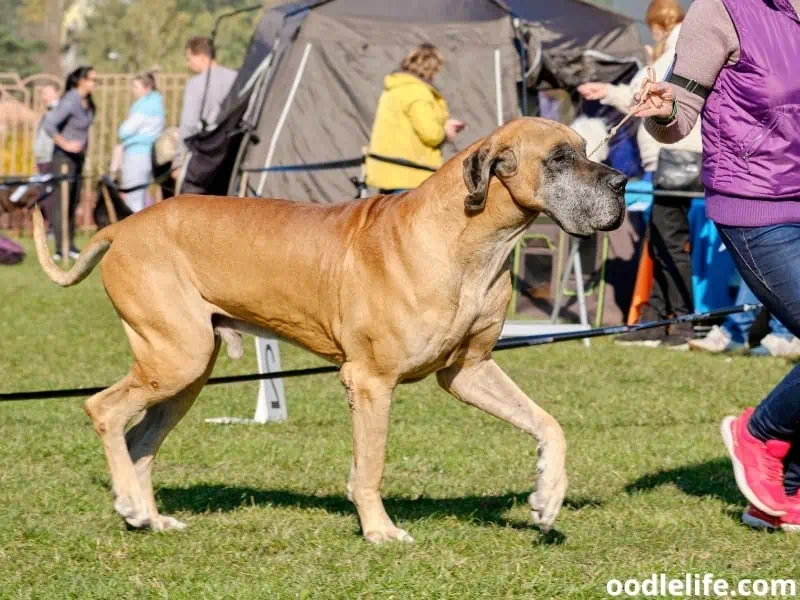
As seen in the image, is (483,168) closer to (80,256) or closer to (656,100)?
(656,100)

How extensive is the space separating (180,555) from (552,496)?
131 cm

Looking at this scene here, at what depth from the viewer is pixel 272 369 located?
7.01 metres

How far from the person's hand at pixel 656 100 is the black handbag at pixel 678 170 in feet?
18.1

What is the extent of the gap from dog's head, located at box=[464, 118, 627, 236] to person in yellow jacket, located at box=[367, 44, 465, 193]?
586 centimetres

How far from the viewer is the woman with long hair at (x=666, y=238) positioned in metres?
10.1

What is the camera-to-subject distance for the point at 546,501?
460 cm

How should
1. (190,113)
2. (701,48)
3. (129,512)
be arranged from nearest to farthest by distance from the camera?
(701,48) → (129,512) → (190,113)

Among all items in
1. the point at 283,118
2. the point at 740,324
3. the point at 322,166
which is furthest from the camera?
the point at 283,118

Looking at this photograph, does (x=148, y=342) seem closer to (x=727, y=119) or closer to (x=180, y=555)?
(x=180, y=555)

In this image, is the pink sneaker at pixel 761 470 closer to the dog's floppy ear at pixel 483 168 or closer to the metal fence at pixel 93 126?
the dog's floppy ear at pixel 483 168

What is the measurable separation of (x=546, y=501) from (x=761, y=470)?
0.96 meters

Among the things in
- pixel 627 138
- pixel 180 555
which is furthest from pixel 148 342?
pixel 627 138

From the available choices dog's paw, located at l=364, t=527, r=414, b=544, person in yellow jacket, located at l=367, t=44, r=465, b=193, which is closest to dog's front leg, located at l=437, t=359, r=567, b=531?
dog's paw, located at l=364, t=527, r=414, b=544

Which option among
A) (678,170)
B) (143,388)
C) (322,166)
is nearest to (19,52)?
(322,166)
